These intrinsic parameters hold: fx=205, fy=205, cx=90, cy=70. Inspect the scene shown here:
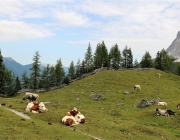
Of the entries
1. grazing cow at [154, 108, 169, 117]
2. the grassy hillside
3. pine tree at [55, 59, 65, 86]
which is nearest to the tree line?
pine tree at [55, 59, 65, 86]

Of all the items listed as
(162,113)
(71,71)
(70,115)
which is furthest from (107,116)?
(71,71)

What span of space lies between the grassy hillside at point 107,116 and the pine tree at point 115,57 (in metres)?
31.5

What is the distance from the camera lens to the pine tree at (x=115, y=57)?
115062 millimetres

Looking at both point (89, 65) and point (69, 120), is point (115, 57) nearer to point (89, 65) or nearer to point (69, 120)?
point (89, 65)

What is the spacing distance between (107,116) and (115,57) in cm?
7950

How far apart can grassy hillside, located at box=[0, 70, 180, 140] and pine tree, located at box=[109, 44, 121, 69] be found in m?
31.5

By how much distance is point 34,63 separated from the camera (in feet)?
298

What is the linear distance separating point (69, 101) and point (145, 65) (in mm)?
78410

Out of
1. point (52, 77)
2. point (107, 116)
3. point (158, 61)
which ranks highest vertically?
point (158, 61)

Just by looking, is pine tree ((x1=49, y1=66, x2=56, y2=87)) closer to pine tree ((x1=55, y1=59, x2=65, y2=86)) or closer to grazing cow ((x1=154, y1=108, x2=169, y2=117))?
pine tree ((x1=55, y1=59, x2=65, y2=86))

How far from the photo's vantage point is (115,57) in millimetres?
115438

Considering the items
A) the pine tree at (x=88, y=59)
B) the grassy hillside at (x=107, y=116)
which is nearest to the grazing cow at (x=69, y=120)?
the grassy hillside at (x=107, y=116)

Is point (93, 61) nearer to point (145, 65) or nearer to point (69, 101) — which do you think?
point (145, 65)

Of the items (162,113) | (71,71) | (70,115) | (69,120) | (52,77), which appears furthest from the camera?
(71,71)
